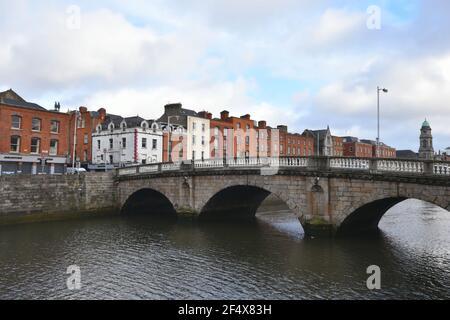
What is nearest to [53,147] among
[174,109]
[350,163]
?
[174,109]

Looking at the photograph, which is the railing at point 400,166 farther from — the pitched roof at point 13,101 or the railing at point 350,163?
the pitched roof at point 13,101

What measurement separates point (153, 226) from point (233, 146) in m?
38.7

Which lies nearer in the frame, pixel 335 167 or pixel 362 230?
pixel 335 167

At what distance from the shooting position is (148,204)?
1596 inches

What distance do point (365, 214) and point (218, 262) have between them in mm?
10591

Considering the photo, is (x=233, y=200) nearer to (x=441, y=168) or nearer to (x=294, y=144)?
(x=441, y=168)

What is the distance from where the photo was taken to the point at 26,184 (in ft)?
103

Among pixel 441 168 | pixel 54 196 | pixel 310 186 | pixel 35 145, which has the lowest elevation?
pixel 54 196

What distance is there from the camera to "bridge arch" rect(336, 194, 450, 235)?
21234 millimetres

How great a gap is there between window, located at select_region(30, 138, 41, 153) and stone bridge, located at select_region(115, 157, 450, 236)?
48.7ft

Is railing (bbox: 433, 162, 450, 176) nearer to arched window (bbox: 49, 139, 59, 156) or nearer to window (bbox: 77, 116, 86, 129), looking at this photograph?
arched window (bbox: 49, 139, 59, 156)
